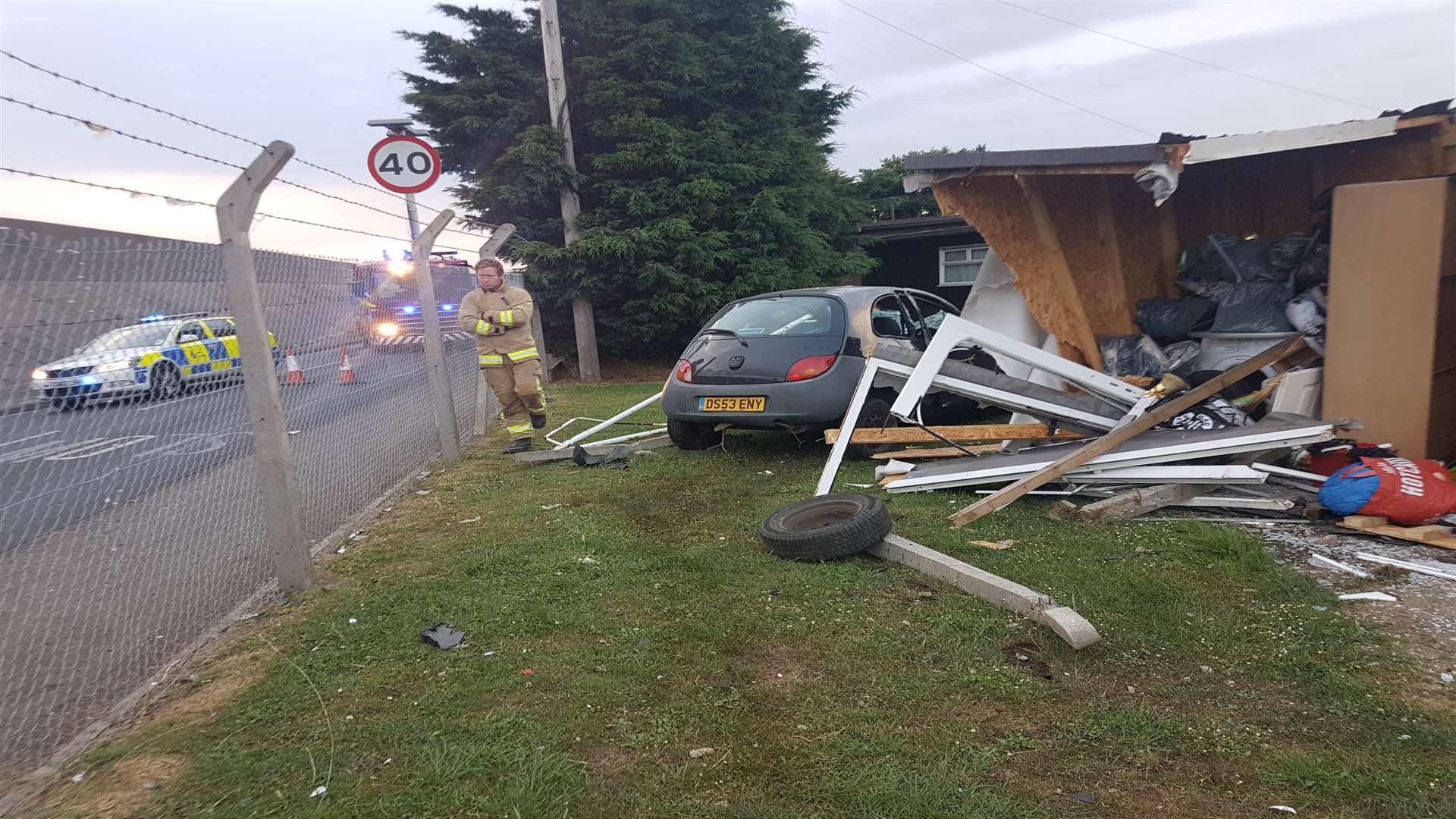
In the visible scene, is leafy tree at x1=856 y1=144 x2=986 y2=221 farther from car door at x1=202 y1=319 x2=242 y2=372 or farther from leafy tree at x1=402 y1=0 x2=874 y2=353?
car door at x1=202 y1=319 x2=242 y2=372

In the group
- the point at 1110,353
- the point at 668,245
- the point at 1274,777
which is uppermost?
the point at 668,245

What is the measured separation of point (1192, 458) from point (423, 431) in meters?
6.27

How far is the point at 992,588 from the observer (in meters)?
3.64

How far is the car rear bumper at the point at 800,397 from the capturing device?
6.32 m

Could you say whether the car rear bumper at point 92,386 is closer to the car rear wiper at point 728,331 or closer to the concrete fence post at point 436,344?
the concrete fence post at point 436,344

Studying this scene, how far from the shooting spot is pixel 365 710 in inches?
113

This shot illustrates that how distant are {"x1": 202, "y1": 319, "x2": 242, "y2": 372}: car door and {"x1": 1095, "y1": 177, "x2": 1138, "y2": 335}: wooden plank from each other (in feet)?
22.5

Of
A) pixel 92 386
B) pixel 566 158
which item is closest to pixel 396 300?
pixel 92 386

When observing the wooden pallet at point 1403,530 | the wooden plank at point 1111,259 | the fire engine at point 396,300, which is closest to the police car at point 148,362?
the fire engine at point 396,300

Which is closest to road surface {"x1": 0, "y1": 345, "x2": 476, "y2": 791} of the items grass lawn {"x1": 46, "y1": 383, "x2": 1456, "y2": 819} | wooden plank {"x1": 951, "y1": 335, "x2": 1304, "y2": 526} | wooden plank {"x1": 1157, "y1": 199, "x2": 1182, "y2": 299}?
grass lawn {"x1": 46, "y1": 383, "x2": 1456, "y2": 819}

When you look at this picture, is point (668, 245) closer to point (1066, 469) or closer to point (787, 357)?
point (787, 357)

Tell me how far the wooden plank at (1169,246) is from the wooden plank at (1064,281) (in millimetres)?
898

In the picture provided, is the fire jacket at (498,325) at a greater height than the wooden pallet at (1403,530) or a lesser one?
greater

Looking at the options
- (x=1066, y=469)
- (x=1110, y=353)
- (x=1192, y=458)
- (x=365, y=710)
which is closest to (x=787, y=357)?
(x=1066, y=469)
